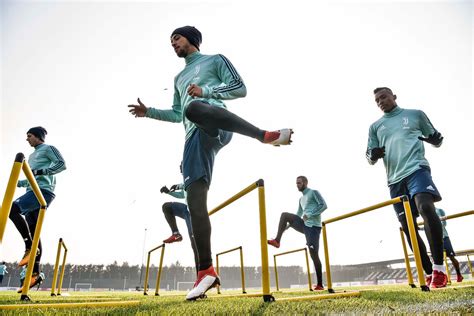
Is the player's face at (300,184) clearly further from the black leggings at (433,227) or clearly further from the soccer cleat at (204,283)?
the soccer cleat at (204,283)

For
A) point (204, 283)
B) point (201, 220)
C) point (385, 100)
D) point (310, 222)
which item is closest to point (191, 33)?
point (201, 220)

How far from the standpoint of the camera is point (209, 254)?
89.9 inches

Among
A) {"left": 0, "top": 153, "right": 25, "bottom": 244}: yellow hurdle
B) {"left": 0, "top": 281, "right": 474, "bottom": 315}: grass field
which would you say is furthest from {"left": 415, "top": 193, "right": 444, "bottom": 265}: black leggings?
{"left": 0, "top": 153, "right": 25, "bottom": 244}: yellow hurdle

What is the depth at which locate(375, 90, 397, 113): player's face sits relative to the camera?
4.16m

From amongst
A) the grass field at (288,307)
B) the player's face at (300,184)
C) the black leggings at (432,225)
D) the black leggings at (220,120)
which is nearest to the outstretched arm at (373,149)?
the black leggings at (432,225)

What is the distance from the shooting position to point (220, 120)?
218 cm

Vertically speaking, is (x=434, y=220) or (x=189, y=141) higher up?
(x=189, y=141)

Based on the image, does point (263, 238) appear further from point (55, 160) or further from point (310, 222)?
point (310, 222)

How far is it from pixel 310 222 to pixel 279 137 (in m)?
5.11

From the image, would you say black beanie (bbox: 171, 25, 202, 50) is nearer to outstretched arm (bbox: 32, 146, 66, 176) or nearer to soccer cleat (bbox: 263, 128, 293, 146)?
soccer cleat (bbox: 263, 128, 293, 146)

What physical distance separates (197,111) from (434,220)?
279 cm

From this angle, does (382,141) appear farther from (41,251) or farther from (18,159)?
(41,251)

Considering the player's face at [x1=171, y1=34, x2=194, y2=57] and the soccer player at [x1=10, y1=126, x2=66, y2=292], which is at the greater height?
the player's face at [x1=171, y1=34, x2=194, y2=57]

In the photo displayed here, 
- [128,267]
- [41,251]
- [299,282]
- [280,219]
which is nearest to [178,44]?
[41,251]
